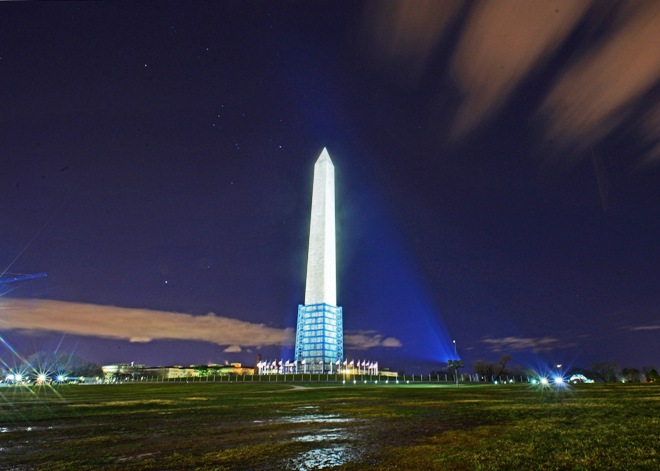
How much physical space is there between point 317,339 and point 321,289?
19.8 m

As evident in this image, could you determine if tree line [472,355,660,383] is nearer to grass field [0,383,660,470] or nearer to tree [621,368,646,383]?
tree [621,368,646,383]

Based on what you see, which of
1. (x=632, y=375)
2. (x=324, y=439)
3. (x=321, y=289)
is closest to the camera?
(x=324, y=439)

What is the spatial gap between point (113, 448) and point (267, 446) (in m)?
3.37

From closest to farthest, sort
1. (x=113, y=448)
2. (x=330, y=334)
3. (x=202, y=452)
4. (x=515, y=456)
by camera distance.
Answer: (x=515, y=456) < (x=202, y=452) < (x=113, y=448) < (x=330, y=334)

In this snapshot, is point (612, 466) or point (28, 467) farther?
point (28, 467)

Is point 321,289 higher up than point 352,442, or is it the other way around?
point 321,289

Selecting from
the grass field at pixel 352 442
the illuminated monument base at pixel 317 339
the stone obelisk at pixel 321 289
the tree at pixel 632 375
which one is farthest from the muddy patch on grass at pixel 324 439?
the tree at pixel 632 375

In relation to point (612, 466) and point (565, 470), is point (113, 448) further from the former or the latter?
point (612, 466)

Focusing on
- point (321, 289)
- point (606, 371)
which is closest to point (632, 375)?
point (606, 371)

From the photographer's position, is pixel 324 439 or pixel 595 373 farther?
pixel 595 373

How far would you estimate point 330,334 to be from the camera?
429 ft

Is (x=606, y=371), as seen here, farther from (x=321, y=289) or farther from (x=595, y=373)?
(x=321, y=289)

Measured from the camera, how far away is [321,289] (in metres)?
120

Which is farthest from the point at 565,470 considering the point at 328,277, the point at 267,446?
the point at 328,277
